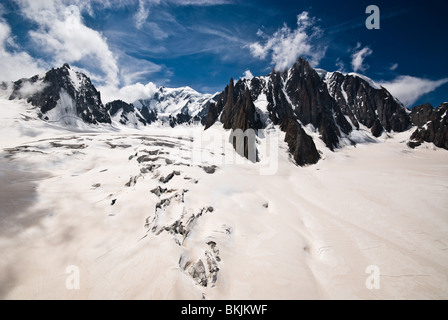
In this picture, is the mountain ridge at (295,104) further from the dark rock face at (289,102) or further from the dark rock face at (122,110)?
the dark rock face at (122,110)

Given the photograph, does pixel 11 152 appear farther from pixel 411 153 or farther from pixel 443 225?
pixel 411 153

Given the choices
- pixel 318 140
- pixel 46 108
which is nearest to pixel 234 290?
pixel 318 140

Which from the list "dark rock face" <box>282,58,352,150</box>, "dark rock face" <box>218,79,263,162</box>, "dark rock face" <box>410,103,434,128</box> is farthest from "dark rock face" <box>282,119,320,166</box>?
"dark rock face" <box>410,103,434,128</box>

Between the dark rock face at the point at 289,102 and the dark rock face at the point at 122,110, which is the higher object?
the dark rock face at the point at 122,110

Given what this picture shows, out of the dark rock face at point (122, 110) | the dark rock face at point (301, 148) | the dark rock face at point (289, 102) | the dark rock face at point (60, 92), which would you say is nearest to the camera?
the dark rock face at point (301, 148)

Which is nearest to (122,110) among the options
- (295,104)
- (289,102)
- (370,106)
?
(289,102)

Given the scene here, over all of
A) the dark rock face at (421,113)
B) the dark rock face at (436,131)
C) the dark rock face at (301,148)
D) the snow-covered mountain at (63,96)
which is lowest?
the dark rock face at (301,148)

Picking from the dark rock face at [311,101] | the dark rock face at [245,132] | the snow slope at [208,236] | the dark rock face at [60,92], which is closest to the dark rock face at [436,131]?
the dark rock face at [311,101]

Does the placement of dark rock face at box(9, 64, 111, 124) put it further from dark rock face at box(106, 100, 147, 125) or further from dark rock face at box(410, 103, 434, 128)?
dark rock face at box(410, 103, 434, 128)
